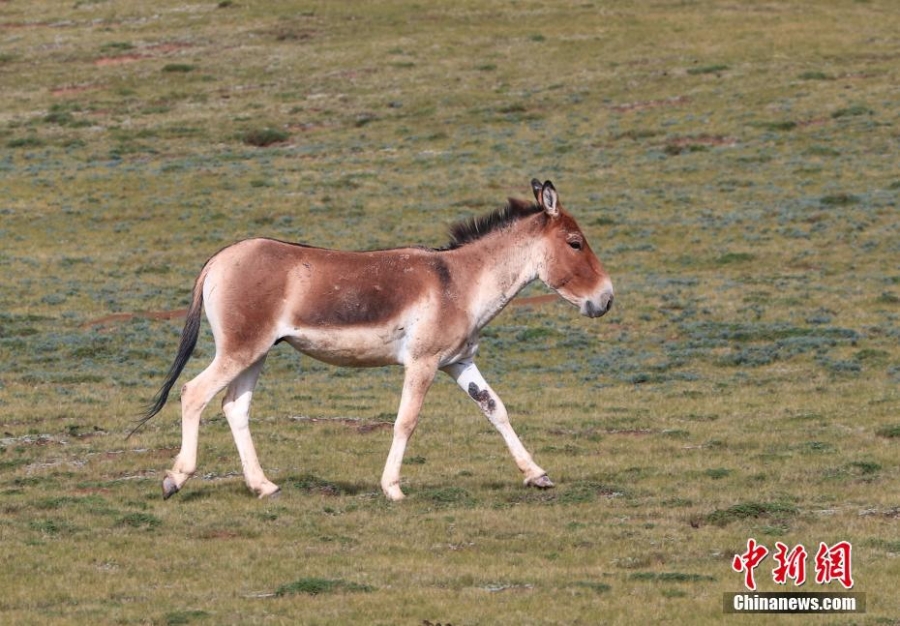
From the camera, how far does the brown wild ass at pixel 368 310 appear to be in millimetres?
16250

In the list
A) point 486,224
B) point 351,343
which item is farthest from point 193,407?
point 486,224

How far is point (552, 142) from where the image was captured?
57.9 meters

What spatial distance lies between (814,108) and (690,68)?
388 inches

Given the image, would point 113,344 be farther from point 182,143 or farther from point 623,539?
point 182,143

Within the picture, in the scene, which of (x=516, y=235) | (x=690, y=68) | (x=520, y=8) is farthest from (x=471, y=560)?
(x=520, y=8)

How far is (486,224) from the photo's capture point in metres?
17.5

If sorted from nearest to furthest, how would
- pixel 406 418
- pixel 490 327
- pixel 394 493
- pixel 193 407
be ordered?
pixel 193 407 < pixel 394 493 < pixel 406 418 < pixel 490 327

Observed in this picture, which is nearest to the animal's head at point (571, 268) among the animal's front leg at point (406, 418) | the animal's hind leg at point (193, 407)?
the animal's front leg at point (406, 418)

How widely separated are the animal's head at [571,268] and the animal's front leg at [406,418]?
1971 mm

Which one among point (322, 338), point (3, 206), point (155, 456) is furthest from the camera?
point (3, 206)

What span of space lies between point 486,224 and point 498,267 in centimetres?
65

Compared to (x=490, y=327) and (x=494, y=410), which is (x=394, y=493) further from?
(x=490, y=327)

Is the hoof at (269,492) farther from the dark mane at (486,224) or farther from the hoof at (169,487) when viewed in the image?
the dark mane at (486,224)

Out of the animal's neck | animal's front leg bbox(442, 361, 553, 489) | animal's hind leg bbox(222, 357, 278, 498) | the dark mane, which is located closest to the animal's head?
the animal's neck
